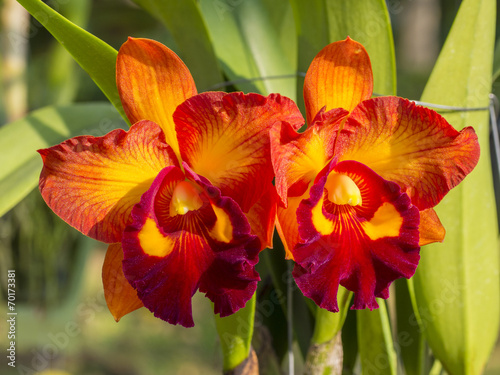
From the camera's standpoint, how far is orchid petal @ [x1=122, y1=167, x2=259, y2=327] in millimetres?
312

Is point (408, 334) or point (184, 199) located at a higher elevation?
point (184, 199)

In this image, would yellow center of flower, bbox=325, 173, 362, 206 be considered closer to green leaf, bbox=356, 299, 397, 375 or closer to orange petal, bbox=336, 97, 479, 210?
orange petal, bbox=336, 97, 479, 210

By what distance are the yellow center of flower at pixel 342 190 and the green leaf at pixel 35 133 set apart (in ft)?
0.84

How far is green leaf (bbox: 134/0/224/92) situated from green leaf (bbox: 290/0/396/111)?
9 centimetres

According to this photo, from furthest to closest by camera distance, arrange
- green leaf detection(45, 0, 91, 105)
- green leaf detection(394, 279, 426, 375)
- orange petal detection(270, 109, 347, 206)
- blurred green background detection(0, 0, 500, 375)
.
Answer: green leaf detection(45, 0, 91, 105), blurred green background detection(0, 0, 500, 375), green leaf detection(394, 279, 426, 375), orange petal detection(270, 109, 347, 206)

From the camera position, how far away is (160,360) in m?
1.96

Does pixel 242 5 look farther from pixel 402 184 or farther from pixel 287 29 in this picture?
pixel 402 184

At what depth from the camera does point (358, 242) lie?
333mm

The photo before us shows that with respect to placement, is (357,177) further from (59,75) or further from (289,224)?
(59,75)

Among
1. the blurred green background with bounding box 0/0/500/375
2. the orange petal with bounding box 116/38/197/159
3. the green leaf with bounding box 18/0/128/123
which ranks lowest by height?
the blurred green background with bounding box 0/0/500/375

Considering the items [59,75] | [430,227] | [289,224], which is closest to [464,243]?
[430,227]

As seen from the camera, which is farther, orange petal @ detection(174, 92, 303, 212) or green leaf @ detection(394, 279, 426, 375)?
green leaf @ detection(394, 279, 426, 375)

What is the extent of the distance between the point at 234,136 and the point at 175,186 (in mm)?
57

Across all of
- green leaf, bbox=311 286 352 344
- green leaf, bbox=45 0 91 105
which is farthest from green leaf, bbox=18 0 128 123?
green leaf, bbox=45 0 91 105
